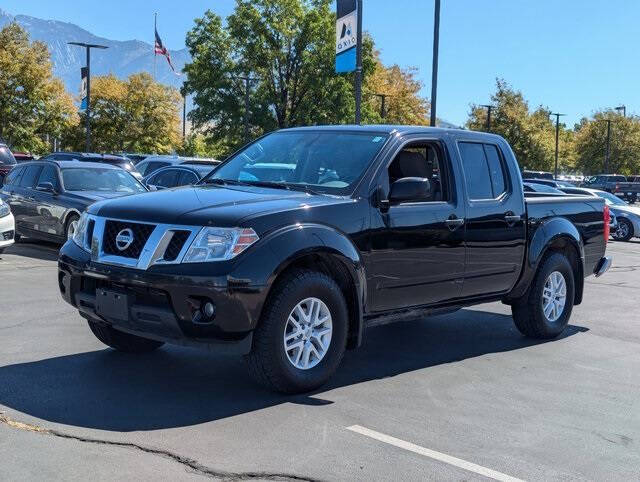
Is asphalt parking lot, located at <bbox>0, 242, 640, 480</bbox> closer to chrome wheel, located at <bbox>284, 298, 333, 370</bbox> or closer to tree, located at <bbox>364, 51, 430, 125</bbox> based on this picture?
chrome wheel, located at <bbox>284, 298, 333, 370</bbox>

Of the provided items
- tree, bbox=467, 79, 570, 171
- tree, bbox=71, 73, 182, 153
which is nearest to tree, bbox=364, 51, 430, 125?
tree, bbox=467, 79, 570, 171

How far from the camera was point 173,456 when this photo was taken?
4082 mm

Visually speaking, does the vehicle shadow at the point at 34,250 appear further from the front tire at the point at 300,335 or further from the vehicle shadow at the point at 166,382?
the front tire at the point at 300,335

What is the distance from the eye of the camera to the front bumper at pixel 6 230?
1145 centimetres

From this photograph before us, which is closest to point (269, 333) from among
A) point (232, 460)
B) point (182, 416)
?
point (182, 416)

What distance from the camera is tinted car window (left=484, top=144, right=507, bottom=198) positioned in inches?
276

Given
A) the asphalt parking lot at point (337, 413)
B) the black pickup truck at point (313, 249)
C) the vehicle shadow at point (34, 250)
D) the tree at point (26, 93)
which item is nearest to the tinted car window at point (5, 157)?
the vehicle shadow at point (34, 250)

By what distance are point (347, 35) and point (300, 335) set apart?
13.4 meters

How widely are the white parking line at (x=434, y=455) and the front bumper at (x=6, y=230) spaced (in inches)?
329

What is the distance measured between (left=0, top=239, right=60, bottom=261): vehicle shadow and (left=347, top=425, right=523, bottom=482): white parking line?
29.5 feet

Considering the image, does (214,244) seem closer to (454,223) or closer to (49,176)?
(454,223)

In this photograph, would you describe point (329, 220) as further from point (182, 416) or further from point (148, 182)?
point (148, 182)

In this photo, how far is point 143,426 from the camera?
4.52 m

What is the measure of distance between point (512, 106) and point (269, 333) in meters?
59.5
